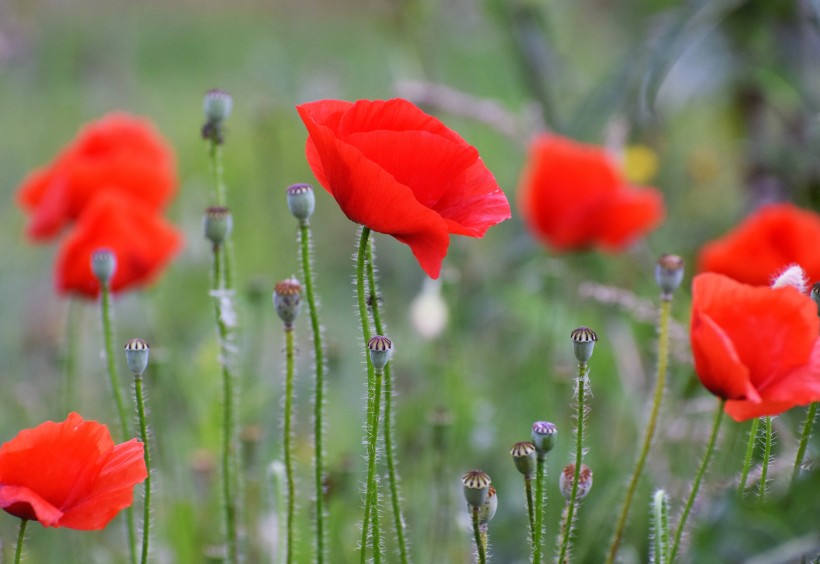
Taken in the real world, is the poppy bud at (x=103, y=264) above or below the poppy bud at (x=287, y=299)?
above

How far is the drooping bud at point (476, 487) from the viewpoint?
43 centimetres

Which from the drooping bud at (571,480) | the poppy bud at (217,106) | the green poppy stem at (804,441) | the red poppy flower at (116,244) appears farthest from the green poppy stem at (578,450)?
the red poppy flower at (116,244)

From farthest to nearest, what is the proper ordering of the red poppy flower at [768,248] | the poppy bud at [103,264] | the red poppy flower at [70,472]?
the red poppy flower at [768,248] → the poppy bud at [103,264] → the red poppy flower at [70,472]

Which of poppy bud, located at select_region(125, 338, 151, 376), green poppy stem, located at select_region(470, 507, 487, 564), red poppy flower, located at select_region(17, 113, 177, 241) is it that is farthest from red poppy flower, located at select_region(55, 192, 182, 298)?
green poppy stem, located at select_region(470, 507, 487, 564)

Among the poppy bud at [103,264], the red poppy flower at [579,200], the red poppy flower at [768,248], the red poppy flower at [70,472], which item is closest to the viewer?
the red poppy flower at [70,472]

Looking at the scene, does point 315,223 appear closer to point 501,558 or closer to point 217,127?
point 501,558

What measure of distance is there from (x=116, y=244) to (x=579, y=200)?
0.42 m

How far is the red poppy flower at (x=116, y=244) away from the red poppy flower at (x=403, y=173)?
33 cm

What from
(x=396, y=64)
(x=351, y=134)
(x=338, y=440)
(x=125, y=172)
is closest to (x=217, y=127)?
(x=351, y=134)

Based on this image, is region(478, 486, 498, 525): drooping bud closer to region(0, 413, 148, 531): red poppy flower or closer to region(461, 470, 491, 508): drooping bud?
region(461, 470, 491, 508): drooping bud

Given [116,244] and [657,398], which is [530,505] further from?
[116,244]

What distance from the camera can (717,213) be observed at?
59.9 inches

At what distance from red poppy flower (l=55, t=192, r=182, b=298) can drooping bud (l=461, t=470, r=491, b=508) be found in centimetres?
41

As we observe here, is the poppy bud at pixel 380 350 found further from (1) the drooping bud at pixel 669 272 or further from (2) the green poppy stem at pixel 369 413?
(1) the drooping bud at pixel 669 272
